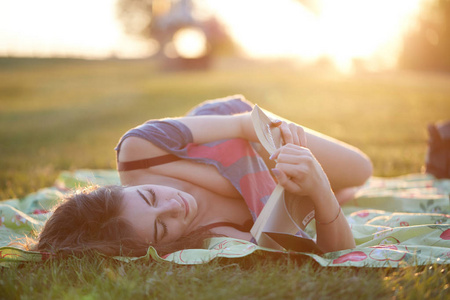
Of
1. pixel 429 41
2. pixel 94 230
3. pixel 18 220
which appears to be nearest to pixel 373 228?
pixel 94 230

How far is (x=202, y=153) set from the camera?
8.41 ft

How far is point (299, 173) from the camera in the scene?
1700mm

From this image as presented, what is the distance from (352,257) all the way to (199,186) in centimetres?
103

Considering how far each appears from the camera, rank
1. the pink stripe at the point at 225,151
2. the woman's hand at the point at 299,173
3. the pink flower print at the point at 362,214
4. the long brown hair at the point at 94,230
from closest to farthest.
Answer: the woman's hand at the point at 299,173, the long brown hair at the point at 94,230, the pink stripe at the point at 225,151, the pink flower print at the point at 362,214

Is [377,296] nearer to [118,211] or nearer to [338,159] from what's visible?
[118,211]

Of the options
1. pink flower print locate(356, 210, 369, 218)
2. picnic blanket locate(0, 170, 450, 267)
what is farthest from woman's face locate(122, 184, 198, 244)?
pink flower print locate(356, 210, 369, 218)

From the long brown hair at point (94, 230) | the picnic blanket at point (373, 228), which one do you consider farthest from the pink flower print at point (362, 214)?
the long brown hair at point (94, 230)

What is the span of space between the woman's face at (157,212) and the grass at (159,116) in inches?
7.8

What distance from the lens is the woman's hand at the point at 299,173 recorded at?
1.70m

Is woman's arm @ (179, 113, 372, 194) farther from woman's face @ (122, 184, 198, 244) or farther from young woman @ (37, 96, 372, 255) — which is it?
woman's face @ (122, 184, 198, 244)

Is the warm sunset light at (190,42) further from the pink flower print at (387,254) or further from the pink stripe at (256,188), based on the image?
the pink flower print at (387,254)

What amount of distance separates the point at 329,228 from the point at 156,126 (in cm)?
122

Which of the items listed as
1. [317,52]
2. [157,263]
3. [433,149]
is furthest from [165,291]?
[317,52]

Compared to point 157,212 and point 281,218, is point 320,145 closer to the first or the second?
point 281,218
